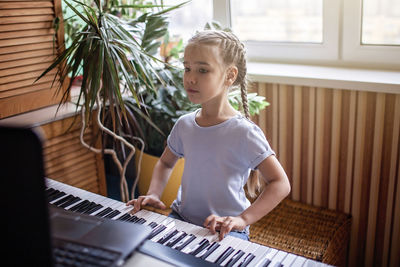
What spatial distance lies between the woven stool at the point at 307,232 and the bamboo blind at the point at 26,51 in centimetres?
109

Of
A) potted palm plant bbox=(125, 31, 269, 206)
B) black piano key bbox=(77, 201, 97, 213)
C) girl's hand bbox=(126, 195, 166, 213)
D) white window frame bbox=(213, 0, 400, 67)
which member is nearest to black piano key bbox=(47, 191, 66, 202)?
black piano key bbox=(77, 201, 97, 213)

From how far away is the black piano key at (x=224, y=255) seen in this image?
3.12 feet

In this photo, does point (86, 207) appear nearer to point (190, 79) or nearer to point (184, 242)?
point (184, 242)

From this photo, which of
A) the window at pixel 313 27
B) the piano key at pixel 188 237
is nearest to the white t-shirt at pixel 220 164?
the piano key at pixel 188 237

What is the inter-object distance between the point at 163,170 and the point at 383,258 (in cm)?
116

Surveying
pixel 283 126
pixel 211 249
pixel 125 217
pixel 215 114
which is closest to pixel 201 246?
pixel 211 249

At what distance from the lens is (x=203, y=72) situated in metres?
1.31

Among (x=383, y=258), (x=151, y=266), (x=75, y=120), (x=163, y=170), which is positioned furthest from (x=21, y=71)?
(x=383, y=258)

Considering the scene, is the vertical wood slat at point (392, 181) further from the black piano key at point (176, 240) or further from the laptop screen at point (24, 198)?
the laptop screen at point (24, 198)

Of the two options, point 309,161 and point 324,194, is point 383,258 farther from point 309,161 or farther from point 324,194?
point 309,161

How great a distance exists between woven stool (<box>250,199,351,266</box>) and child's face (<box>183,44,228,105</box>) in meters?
0.77

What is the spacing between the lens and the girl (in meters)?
1.29

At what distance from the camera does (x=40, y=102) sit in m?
1.92

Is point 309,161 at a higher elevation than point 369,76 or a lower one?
lower
